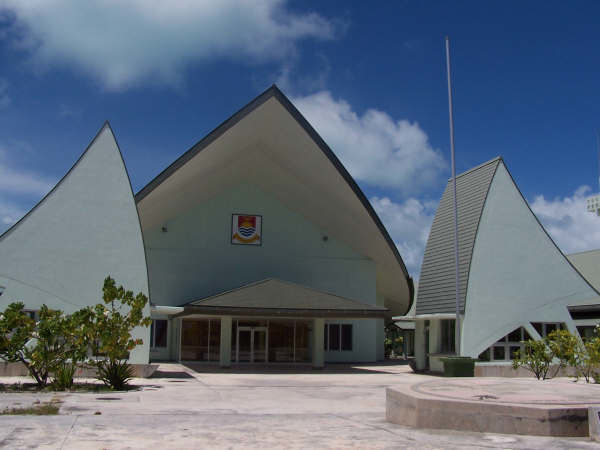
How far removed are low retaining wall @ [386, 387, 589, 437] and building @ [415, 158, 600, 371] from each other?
52.0ft

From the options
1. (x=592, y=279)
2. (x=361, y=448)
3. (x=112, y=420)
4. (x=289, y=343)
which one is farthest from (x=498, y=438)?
(x=592, y=279)

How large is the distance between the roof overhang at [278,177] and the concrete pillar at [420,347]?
5.05 m

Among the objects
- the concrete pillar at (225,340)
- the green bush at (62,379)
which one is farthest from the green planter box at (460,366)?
the green bush at (62,379)

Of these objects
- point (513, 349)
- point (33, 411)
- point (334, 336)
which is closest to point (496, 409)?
point (33, 411)

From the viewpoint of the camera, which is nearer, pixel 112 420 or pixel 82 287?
pixel 112 420

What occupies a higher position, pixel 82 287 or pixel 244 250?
pixel 244 250

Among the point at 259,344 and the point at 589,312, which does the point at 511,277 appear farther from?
the point at 259,344

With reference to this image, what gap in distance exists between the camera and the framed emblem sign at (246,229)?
34.8 meters

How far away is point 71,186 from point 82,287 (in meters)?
3.65

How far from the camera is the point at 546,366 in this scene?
21391 mm

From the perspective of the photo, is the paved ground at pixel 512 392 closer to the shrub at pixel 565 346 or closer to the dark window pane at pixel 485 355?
the shrub at pixel 565 346

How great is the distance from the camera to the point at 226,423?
1080 cm

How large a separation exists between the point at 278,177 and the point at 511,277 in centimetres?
1293

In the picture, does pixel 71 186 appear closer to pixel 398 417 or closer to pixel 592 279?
pixel 398 417
